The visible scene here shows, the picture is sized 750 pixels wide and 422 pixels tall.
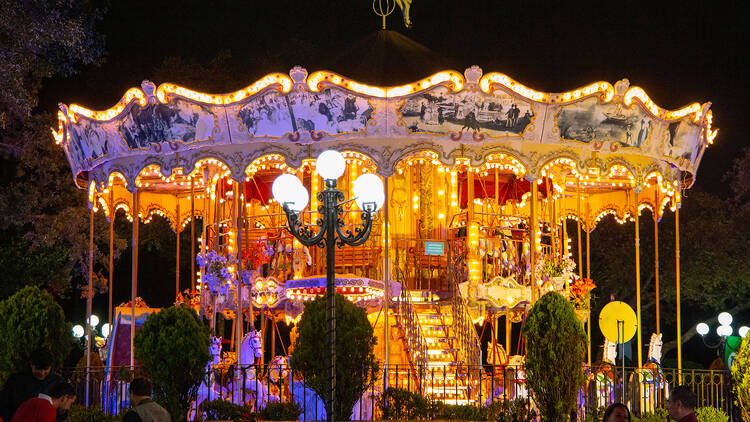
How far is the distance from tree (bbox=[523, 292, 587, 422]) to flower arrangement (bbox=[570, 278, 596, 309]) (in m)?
6.42

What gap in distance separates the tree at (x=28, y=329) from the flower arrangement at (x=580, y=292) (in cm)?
971

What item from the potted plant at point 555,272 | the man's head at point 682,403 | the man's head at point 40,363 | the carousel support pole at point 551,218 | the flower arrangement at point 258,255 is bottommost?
the man's head at point 682,403

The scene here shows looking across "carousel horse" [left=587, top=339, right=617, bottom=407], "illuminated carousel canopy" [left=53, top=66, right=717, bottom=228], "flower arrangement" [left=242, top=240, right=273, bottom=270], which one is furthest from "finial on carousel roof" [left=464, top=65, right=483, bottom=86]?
"flower arrangement" [left=242, top=240, right=273, bottom=270]

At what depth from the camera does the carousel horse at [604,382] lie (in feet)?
50.2

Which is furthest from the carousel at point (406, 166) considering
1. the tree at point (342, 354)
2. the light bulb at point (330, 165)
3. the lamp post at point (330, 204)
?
the light bulb at point (330, 165)

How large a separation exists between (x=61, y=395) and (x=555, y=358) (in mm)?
6712

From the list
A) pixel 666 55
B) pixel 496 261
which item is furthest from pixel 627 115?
pixel 666 55

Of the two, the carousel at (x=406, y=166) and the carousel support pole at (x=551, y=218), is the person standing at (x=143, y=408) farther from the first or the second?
the carousel support pole at (x=551, y=218)

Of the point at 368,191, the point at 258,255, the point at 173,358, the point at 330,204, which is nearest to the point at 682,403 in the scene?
the point at 368,191

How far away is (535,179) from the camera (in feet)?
57.4

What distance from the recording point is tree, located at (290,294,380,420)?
13.3 meters

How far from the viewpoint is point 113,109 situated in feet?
57.6

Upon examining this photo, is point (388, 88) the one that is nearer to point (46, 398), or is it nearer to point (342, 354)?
point (342, 354)

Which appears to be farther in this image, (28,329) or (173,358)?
(28,329)
